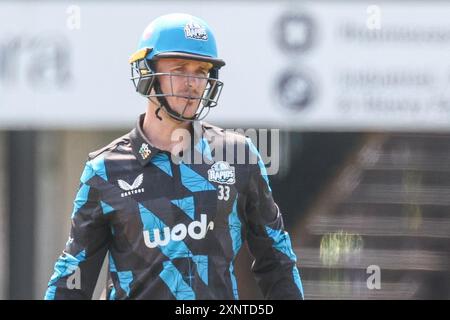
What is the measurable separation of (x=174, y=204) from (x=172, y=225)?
7 centimetres

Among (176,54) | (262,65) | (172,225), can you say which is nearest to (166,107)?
(176,54)

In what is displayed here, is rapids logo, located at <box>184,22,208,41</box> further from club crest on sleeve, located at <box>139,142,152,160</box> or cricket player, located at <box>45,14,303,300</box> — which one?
club crest on sleeve, located at <box>139,142,152,160</box>

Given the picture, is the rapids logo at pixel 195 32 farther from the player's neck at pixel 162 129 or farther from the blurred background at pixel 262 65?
the blurred background at pixel 262 65

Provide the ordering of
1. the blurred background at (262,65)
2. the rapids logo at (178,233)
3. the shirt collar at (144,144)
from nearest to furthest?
the rapids logo at (178,233) < the shirt collar at (144,144) < the blurred background at (262,65)

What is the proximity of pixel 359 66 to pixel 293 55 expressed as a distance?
1.28 feet

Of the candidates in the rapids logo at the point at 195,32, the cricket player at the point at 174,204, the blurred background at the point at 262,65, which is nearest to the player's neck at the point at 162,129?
the cricket player at the point at 174,204

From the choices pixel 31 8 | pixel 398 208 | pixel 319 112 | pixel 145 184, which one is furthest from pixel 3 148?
pixel 145 184

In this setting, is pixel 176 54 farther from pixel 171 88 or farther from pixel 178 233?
pixel 178 233

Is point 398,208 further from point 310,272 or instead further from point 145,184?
point 145,184

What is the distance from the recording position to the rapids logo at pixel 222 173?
307 centimetres

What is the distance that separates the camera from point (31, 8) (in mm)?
5695

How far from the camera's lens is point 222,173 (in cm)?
308

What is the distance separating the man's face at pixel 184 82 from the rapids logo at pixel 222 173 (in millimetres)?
185

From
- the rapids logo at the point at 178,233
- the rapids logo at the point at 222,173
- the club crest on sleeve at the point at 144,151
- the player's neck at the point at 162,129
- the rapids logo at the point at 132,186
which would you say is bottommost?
the rapids logo at the point at 178,233
